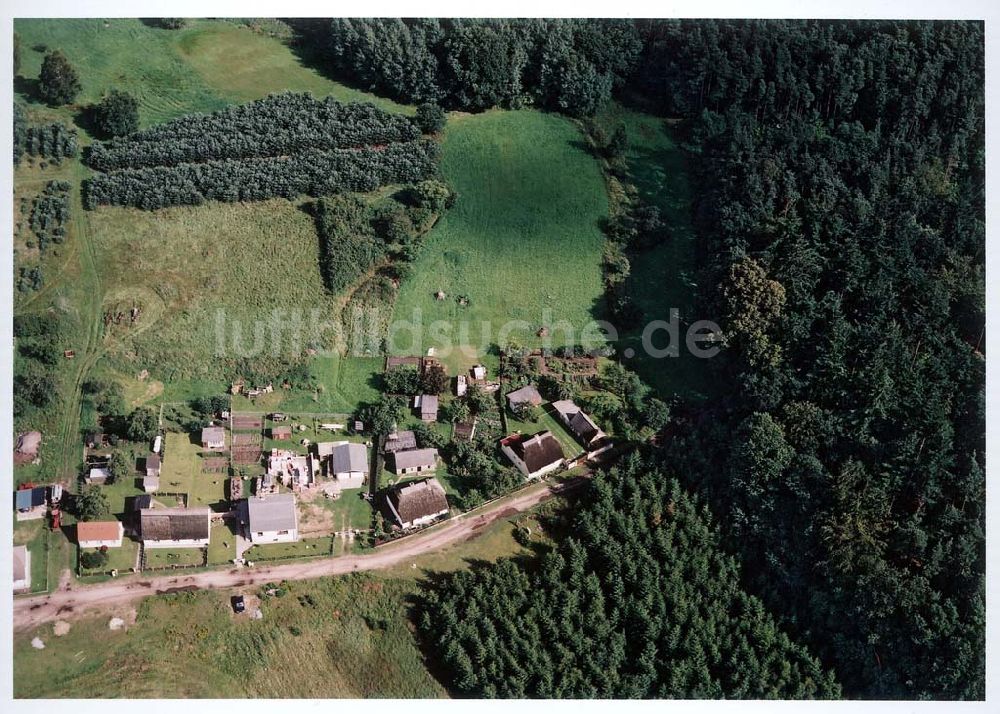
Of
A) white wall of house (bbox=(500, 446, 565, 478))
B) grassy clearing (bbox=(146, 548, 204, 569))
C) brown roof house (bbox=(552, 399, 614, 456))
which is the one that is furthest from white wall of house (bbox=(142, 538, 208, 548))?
brown roof house (bbox=(552, 399, 614, 456))

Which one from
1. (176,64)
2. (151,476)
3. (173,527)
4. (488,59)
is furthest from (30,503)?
(488,59)

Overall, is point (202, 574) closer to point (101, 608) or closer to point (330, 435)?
point (101, 608)

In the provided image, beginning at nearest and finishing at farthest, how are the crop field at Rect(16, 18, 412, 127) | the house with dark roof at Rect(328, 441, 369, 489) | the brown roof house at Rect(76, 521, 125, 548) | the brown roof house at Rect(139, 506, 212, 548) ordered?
1. the brown roof house at Rect(76, 521, 125, 548)
2. the brown roof house at Rect(139, 506, 212, 548)
3. the house with dark roof at Rect(328, 441, 369, 489)
4. the crop field at Rect(16, 18, 412, 127)

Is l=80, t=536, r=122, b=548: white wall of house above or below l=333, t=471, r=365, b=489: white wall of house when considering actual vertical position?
below

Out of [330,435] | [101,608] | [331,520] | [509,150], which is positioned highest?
[509,150]

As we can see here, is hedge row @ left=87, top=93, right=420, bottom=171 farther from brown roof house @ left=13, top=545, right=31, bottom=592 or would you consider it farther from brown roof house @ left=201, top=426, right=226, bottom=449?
brown roof house @ left=13, top=545, right=31, bottom=592

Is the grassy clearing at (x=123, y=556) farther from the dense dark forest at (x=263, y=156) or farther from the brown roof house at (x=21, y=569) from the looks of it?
the dense dark forest at (x=263, y=156)
